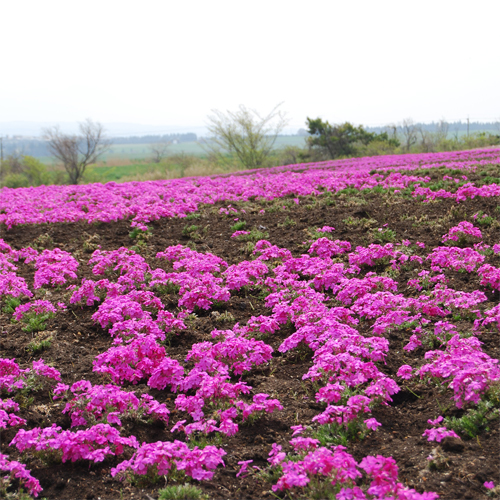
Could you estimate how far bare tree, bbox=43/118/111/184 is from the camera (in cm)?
4138

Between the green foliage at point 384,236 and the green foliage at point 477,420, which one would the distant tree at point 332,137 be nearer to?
the green foliage at point 384,236

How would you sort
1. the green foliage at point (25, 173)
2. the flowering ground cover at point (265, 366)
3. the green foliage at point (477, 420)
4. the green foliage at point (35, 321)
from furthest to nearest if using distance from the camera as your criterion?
the green foliage at point (25, 173), the green foliage at point (35, 321), the green foliage at point (477, 420), the flowering ground cover at point (265, 366)

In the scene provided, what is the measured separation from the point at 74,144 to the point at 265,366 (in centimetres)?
4252

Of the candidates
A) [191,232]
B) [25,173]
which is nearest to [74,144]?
[25,173]

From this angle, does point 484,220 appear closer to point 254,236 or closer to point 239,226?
point 254,236

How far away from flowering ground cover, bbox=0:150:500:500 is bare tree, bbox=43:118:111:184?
34.6 meters

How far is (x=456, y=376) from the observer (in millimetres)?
3709

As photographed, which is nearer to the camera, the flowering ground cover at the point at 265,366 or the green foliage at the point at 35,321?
the flowering ground cover at the point at 265,366

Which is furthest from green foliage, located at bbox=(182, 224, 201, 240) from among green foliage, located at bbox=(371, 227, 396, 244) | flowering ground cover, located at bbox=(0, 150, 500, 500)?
green foliage, located at bbox=(371, 227, 396, 244)

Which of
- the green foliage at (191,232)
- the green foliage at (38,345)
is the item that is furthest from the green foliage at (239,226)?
the green foliage at (38,345)

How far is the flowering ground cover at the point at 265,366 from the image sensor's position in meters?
3.31

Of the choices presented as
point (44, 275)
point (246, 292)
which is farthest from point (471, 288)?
point (44, 275)

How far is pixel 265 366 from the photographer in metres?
5.05

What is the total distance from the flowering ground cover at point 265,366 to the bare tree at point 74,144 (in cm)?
3464
